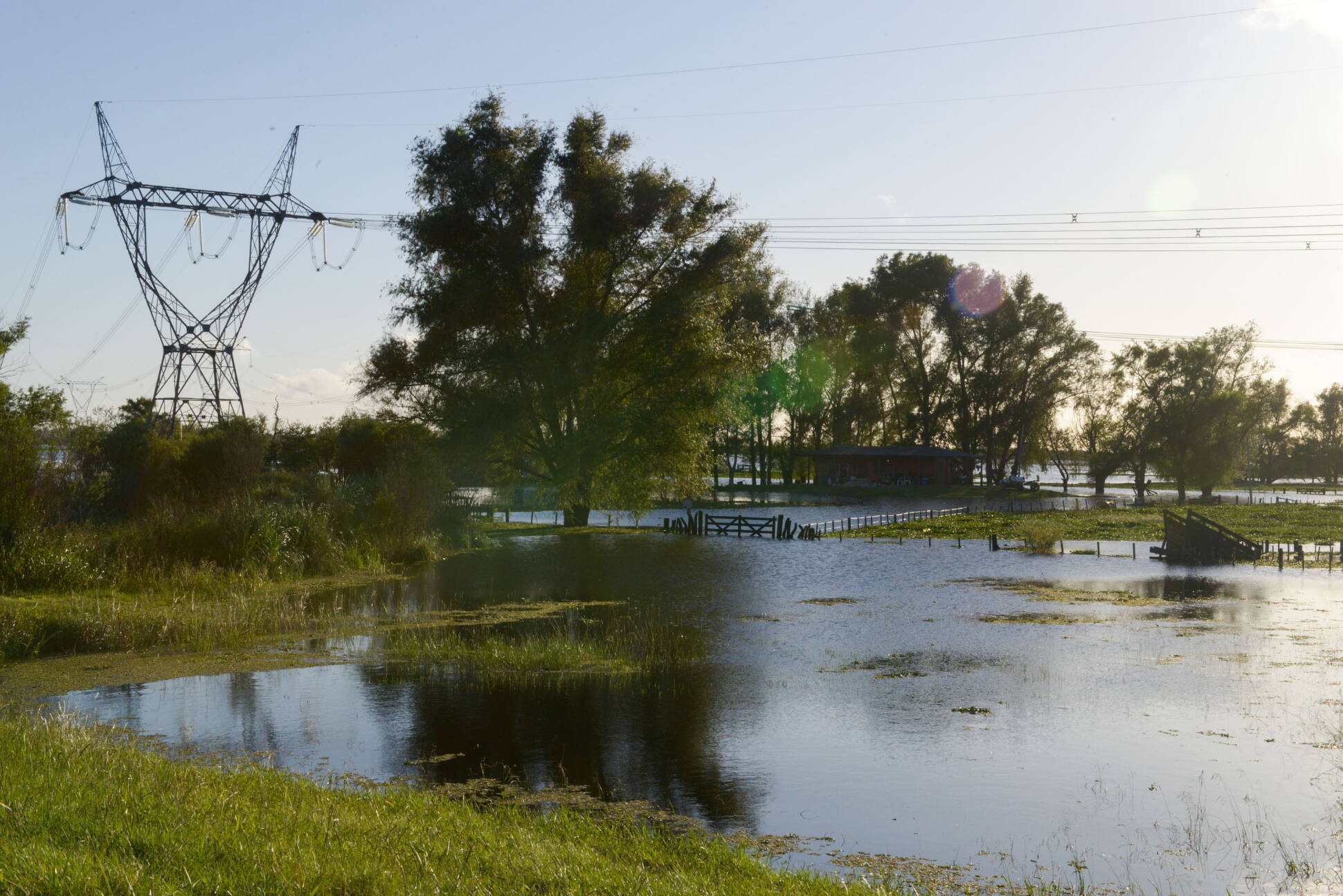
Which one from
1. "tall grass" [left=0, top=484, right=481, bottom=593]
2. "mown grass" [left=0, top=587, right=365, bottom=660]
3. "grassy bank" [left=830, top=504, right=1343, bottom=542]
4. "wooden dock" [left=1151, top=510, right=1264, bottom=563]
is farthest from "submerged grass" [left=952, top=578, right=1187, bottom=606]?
"tall grass" [left=0, top=484, right=481, bottom=593]

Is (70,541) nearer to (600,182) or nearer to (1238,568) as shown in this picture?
(600,182)

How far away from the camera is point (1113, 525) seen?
6259 cm

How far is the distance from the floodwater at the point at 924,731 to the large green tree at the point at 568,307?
21993mm

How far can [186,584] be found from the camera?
84.3 feet

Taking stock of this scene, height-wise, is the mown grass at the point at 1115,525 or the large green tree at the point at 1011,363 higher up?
the large green tree at the point at 1011,363

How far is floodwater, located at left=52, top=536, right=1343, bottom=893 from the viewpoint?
10.6m

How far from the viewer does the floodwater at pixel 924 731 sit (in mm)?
10609

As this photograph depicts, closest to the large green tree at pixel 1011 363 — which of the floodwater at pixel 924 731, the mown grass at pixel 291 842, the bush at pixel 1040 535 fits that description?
the bush at pixel 1040 535

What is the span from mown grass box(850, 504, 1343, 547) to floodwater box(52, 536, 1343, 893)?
2916 cm

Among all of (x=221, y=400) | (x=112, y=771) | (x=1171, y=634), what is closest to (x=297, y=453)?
(x=221, y=400)

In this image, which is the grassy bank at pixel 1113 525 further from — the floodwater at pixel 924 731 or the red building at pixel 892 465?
the floodwater at pixel 924 731

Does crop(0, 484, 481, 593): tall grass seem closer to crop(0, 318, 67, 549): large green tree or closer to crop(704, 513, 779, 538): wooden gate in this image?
crop(0, 318, 67, 549): large green tree

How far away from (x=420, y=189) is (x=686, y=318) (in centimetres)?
1318

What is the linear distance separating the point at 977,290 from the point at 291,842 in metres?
98.6
